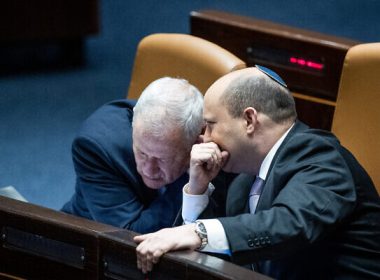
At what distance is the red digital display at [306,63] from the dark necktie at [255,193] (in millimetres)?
922

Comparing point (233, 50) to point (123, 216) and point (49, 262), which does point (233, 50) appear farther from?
point (49, 262)

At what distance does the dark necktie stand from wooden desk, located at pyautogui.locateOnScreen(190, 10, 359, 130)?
86cm

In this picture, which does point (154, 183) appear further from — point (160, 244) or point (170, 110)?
point (160, 244)

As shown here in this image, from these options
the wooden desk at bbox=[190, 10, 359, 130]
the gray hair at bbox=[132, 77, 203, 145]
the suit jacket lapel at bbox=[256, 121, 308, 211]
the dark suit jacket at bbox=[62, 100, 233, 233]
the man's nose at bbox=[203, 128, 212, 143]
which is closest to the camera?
the suit jacket lapel at bbox=[256, 121, 308, 211]

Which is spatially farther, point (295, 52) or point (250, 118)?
point (295, 52)

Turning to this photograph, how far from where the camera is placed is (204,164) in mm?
1774

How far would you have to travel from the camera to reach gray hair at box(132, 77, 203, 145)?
1.86 meters

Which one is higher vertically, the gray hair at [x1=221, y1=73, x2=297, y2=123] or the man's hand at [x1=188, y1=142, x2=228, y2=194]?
the gray hair at [x1=221, y1=73, x2=297, y2=123]

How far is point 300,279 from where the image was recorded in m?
1.63

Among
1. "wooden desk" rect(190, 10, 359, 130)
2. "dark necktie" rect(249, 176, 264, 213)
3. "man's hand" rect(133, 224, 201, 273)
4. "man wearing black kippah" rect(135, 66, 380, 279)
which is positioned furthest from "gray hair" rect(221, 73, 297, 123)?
"wooden desk" rect(190, 10, 359, 130)

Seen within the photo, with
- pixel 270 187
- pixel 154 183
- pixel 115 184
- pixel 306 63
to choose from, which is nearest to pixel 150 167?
pixel 154 183

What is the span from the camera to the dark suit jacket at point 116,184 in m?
2.01

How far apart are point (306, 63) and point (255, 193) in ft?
3.16

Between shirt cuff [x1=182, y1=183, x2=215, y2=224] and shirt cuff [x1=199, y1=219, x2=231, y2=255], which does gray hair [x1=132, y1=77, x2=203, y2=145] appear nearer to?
shirt cuff [x1=182, y1=183, x2=215, y2=224]
